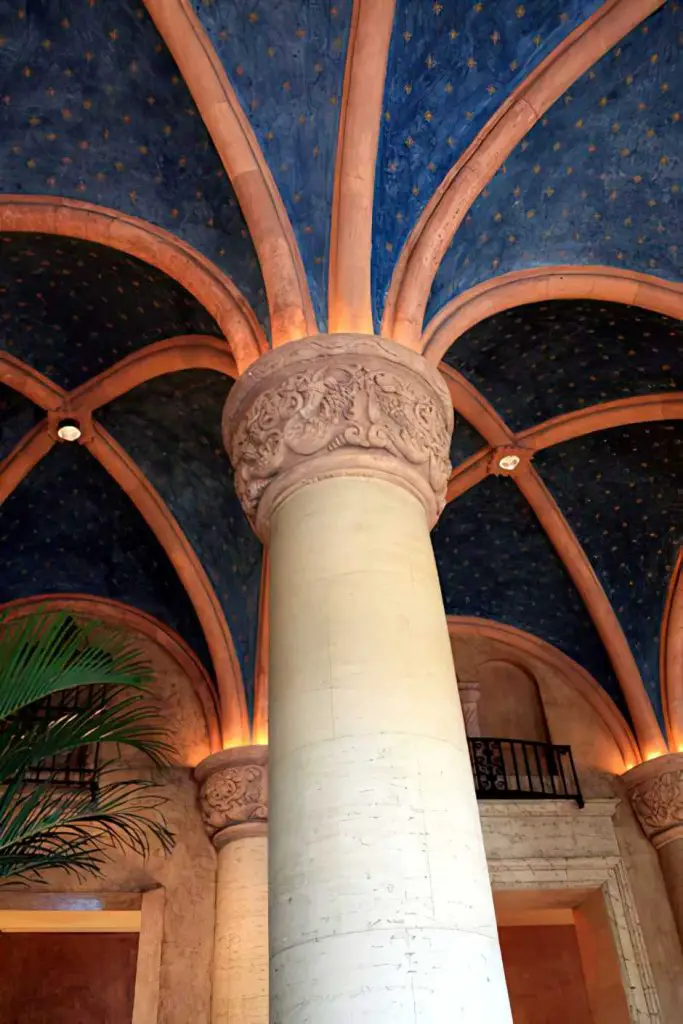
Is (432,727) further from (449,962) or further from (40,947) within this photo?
(40,947)

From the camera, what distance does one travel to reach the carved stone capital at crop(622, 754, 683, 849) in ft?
28.1

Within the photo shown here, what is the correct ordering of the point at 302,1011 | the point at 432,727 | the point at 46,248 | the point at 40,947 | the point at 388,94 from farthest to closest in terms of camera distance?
1. the point at 40,947
2. the point at 46,248
3. the point at 388,94
4. the point at 432,727
5. the point at 302,1011

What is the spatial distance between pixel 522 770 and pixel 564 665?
124cm

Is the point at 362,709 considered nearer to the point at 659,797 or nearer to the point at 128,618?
the point at 128,618

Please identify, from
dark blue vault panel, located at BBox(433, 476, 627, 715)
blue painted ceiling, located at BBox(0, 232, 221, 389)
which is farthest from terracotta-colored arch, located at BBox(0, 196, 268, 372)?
dark blue vault panel, located at BBox(433, 476, 627, 715)

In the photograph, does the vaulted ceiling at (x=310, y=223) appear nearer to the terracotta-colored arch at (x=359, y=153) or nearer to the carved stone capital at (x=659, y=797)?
the terracotta-colored arch at (x=359, y=153)

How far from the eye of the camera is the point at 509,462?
27.2 ft

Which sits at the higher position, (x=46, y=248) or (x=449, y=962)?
(x=46, y=248)

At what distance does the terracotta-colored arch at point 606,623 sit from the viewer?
8.90 metres

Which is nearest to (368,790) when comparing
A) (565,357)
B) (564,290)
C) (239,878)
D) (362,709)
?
(362,709)

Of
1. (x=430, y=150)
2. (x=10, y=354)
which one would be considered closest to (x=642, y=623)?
(x=430, y=150)

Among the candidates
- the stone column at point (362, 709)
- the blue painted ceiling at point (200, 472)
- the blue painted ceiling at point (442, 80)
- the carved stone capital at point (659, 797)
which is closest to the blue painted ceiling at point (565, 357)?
the blue painted ceiling at point (442, 80)

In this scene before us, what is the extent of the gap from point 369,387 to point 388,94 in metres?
2.00

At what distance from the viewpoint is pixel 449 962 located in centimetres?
271
